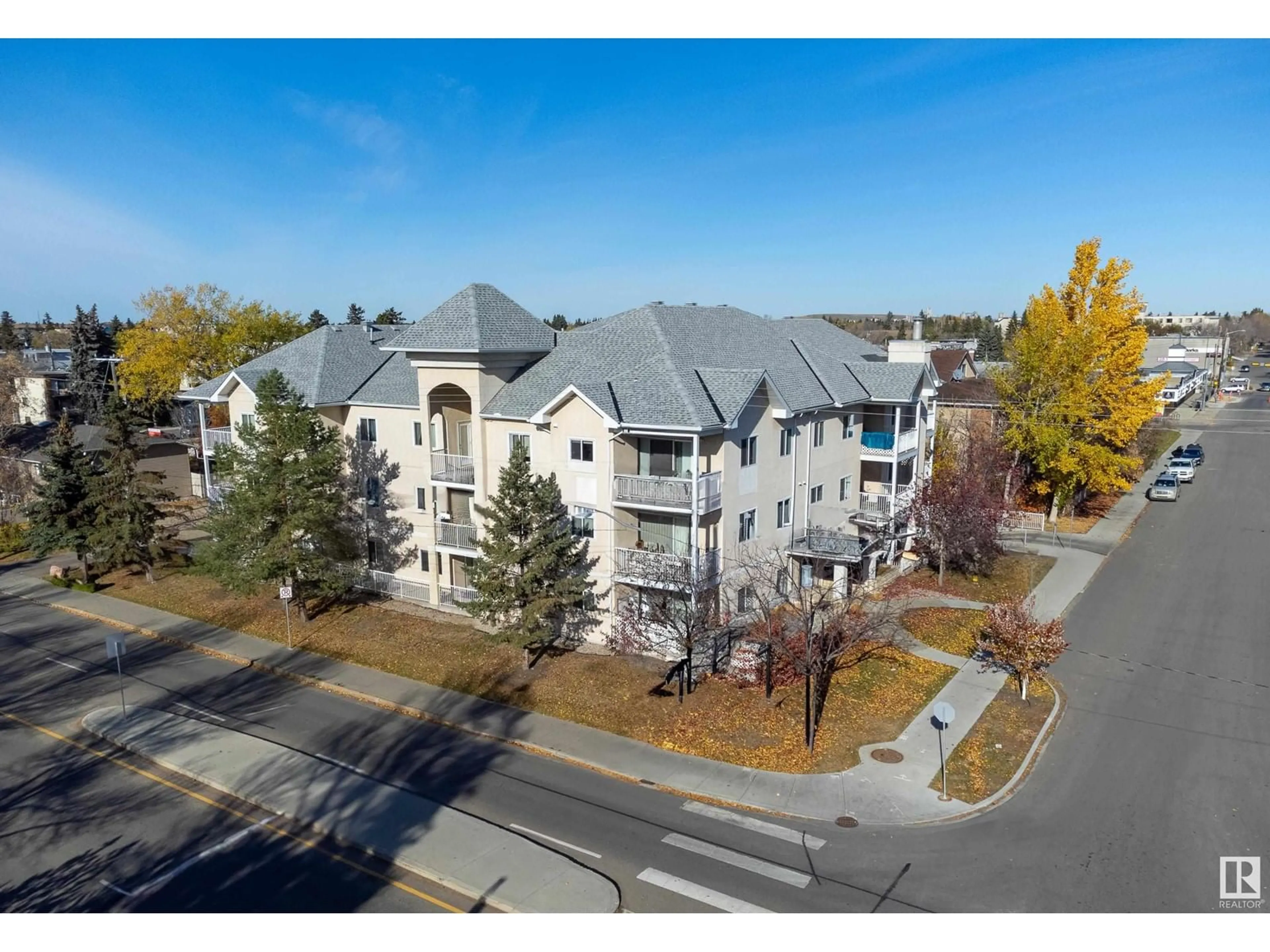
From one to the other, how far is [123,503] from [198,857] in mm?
24051

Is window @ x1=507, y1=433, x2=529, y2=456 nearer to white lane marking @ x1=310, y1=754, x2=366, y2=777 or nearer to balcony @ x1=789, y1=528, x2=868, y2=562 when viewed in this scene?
balcony @ x1=789, y1=528, x2=868, y2=562

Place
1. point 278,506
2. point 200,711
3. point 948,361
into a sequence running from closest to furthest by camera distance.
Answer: point 200,711 → point 278,506 → point 948,361

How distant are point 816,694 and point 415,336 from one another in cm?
1871

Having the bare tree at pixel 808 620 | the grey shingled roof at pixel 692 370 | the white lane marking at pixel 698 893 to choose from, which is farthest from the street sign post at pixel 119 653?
the bare tree at pixel 808 620

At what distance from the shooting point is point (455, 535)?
30266 millimetres

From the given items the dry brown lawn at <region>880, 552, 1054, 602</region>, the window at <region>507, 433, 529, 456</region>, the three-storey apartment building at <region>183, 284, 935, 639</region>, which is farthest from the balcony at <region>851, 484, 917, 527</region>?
the window at <region>507, 433, 529, 456</region>

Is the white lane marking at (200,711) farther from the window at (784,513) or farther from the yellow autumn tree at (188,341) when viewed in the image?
the yellow autumn tree at (188,341)

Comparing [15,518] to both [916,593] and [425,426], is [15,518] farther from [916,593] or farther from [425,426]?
[916,593]

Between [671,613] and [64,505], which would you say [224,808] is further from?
[64,505]

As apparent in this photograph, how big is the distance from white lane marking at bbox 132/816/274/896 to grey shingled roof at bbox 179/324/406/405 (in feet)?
57.8

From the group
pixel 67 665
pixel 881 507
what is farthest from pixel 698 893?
pixel 67 665

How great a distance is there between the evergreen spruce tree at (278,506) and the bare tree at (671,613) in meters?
11.4

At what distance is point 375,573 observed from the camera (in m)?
33.6

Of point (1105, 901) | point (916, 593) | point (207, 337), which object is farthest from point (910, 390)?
point (207, 337)
